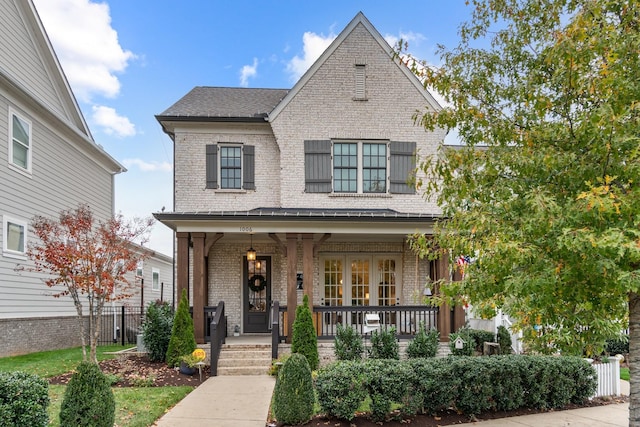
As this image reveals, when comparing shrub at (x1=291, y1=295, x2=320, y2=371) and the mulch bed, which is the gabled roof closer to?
shrub at (x1=291, y1=295, x2=320, y2=371)

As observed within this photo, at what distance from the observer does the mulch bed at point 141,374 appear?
8.74m

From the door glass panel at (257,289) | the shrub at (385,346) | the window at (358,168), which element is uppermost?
the window at (358,168)

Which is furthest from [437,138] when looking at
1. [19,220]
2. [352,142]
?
[19,220]

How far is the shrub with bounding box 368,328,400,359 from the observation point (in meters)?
10.6

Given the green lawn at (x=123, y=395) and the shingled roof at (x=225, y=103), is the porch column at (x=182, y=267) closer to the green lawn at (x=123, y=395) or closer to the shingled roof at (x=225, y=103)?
the green lawn at (x=123, y=395)

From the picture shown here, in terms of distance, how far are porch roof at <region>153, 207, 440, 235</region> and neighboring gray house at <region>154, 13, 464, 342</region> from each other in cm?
183

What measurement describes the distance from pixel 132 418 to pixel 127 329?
12110 mm

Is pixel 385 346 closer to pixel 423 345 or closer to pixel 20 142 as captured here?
pixel 423 345

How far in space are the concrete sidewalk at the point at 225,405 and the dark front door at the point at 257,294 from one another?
3893 millimetres

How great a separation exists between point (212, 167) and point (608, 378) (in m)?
10.9

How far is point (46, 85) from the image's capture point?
15.0 meters

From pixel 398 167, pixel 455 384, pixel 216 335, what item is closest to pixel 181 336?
pixel 216 335

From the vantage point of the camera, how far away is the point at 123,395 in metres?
7.63

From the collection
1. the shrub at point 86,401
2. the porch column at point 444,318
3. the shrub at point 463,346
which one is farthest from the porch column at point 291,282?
the shrub at point 86,401
